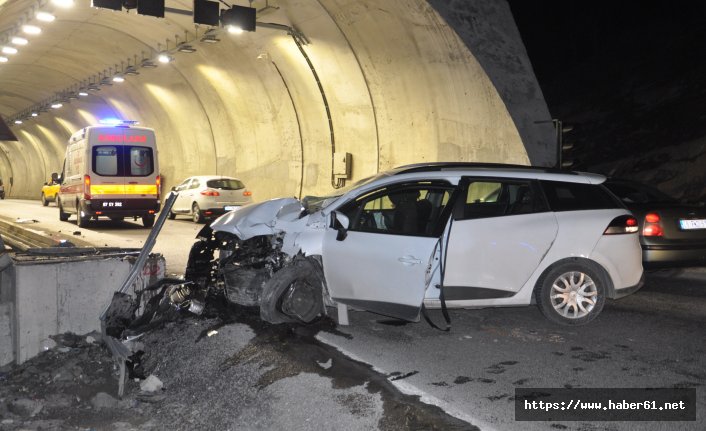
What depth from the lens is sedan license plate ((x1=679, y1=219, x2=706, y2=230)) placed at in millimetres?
9001

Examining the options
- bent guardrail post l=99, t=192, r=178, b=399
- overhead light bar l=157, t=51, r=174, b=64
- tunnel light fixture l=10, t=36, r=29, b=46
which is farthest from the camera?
overhead light bar l=157, t=51, r=174, b=64

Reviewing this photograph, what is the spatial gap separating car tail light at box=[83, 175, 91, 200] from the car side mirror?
559 inches

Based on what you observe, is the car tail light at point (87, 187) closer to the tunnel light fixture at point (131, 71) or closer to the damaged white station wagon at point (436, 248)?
the tunnel light fixture at point (131, 71)

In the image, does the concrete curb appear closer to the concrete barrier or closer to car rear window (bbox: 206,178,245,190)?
car rear window (bbox: 206,178,245,190)

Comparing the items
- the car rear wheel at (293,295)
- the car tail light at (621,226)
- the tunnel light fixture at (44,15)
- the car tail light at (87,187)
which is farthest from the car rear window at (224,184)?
the car tail light at (621,226)

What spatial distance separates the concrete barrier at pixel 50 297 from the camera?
5.75 meters

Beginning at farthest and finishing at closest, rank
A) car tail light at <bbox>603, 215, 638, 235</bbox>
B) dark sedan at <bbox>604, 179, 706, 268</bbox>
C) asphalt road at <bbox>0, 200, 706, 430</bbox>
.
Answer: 1. dark sedan at <bbox>604, 179, 706, 268</bbox>
2. car tail light at <bbox>603, 215, 638, 235</bbox>
3. asphalt road at <bbox>0, 200, 706, 430</bbox>

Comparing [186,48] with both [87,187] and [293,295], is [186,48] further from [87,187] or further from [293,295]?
[293,295]

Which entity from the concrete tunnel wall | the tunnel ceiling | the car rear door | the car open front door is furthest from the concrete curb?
the car rear door

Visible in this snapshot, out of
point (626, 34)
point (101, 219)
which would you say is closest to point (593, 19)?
point (626, 34)

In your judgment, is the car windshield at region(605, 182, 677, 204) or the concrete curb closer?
the car windshield at region(605, 182, 677, 204)

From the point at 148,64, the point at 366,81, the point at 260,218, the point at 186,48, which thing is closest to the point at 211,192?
the point at 186,48

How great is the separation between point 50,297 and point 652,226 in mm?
7426

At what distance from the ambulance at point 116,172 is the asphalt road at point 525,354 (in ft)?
44.2
